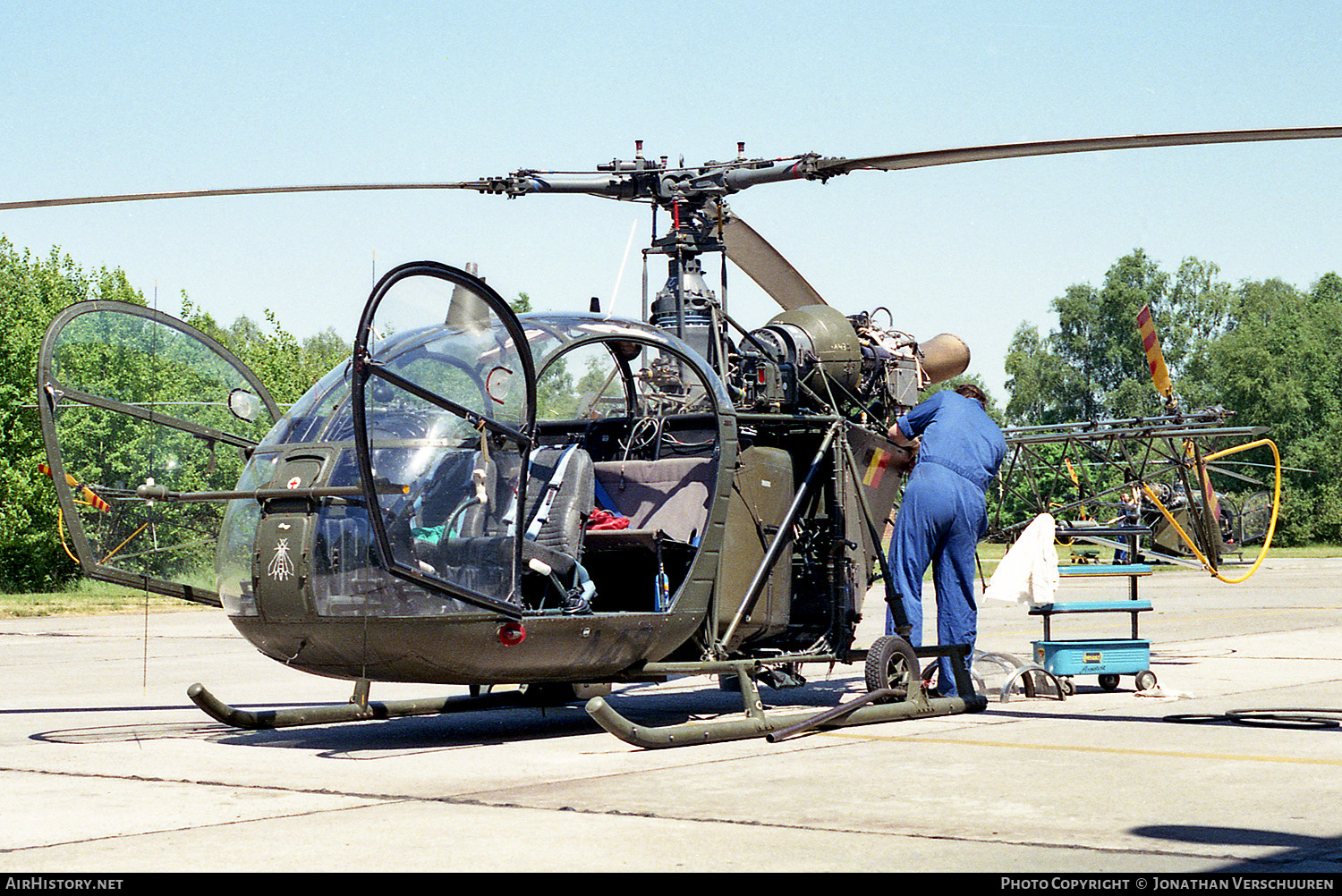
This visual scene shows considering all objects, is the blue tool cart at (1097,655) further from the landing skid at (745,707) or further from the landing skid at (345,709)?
the landing skid at (345,709)

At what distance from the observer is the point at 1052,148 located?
7.79 metres

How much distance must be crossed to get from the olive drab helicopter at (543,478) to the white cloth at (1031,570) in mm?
997

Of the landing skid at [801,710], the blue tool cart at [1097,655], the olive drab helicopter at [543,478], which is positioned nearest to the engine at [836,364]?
the olive drab helicopter at [543,478]

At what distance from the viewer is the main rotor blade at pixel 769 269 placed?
11.0 m

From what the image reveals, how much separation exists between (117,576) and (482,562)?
8.44 ft

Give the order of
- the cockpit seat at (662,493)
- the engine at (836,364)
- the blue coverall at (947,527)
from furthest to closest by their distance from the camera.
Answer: the engine at (836,364), the blue coverall at (947,527), the cockpit seat at (662,493)

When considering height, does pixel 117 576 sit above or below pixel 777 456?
below

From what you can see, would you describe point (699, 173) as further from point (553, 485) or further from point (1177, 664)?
point (1177, 664)

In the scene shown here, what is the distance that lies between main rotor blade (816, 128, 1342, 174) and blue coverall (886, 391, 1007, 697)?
188 centimetres

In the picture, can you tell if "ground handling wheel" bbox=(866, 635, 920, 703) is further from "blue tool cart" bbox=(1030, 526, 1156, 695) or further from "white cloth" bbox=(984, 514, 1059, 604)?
"blue tool cart" bbox=(1030, 526, 1156, 695)

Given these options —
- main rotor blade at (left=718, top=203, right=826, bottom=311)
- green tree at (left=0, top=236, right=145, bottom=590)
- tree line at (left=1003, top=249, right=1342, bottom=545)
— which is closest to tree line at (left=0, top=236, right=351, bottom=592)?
green tree at (left=0, top=236, right=145, bottom=590)

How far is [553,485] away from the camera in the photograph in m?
8.52
